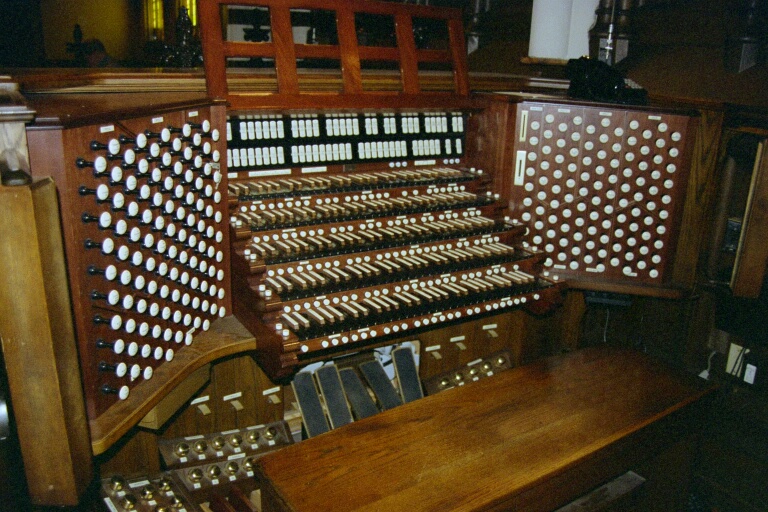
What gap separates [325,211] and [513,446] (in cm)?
121

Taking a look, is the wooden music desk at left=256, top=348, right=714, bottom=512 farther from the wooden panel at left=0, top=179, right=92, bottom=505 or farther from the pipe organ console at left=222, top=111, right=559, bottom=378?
the wooden panel at left=0, top=179, right=92, bottom=505

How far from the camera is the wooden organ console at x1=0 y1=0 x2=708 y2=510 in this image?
1.75m

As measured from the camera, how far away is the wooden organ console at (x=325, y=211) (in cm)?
175

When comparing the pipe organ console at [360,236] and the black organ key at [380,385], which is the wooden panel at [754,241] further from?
the black organ key at [380,385]

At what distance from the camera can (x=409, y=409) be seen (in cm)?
226

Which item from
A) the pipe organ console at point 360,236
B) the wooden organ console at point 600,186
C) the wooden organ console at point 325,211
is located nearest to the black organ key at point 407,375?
the wooden organ console at point 325,211

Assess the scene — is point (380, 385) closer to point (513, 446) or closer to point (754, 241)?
point (513, 446)

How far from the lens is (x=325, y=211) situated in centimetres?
257

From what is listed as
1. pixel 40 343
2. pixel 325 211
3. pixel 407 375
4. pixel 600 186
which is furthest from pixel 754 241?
pixel 40 343

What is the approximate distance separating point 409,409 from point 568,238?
4.69ft

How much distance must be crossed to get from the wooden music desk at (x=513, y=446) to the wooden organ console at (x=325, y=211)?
0.34 m

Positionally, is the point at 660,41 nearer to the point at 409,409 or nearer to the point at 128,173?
the point at 409,409

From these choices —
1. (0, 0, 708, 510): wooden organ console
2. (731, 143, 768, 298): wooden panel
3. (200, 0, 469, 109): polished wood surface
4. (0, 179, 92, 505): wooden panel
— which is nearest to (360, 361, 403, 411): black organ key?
(0, 0, 708, 510): wooden organ console

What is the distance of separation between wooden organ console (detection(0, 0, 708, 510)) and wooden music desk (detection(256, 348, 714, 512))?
34cm
